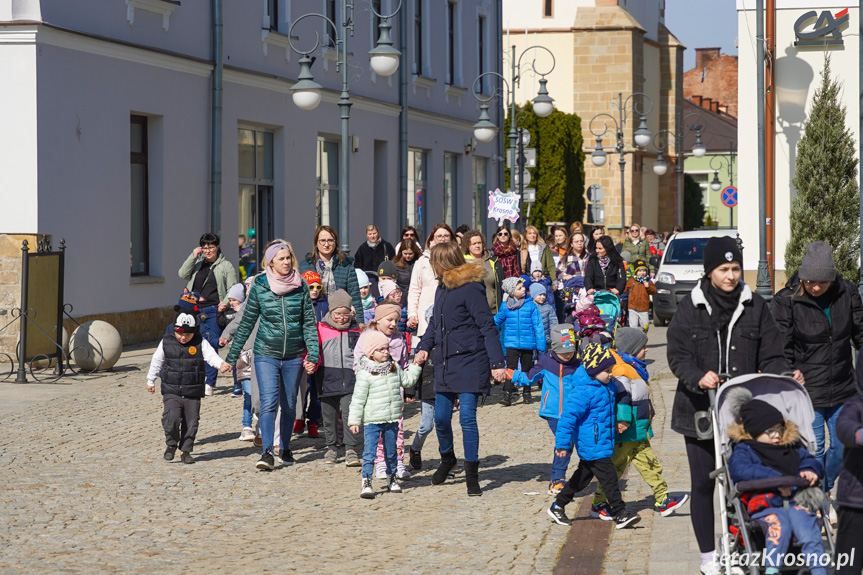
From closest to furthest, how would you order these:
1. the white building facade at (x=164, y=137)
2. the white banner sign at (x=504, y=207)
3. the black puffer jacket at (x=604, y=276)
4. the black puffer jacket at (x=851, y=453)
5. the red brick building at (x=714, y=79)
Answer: the black puffer jacket at (x=851, y=453) < the black puffer jacket at (x=604, y=276) < the white building facade at (x=164, y=137) < the white banner sign at (x=504, y=207) < the red brick building at (x=714, y=79)

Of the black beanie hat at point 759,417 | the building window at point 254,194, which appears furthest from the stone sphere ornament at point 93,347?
the black beanie hat at point 759,417

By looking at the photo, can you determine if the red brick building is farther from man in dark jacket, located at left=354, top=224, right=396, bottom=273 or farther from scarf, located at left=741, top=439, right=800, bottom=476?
scarf, located at left=741, top=439, right=800, bottom=476

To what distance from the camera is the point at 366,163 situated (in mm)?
28156

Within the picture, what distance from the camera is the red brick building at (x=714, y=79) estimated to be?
349 ft

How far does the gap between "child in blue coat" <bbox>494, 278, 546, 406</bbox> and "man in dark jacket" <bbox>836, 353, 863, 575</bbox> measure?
8.29 metres

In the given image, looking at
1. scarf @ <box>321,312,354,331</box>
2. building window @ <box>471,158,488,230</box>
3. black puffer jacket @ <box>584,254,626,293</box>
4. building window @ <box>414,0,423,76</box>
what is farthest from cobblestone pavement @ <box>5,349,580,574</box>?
building window @ <box>471,158,488,230</box>

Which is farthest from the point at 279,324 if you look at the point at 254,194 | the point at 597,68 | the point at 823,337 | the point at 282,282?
the point at 597,68

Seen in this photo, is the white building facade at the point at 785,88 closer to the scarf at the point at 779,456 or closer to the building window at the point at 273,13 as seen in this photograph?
the building window at the point at 273,13

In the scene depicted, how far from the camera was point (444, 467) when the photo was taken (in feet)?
31.2

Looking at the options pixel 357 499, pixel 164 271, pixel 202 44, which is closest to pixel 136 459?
pixel 357 499

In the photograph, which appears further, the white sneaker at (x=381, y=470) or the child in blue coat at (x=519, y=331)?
the child in blue coat at (x=519, y=331)

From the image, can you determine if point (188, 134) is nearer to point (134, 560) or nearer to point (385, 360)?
point (385, 360)

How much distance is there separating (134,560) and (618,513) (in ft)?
9.48

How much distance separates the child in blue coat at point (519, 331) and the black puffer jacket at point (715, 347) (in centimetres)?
732
